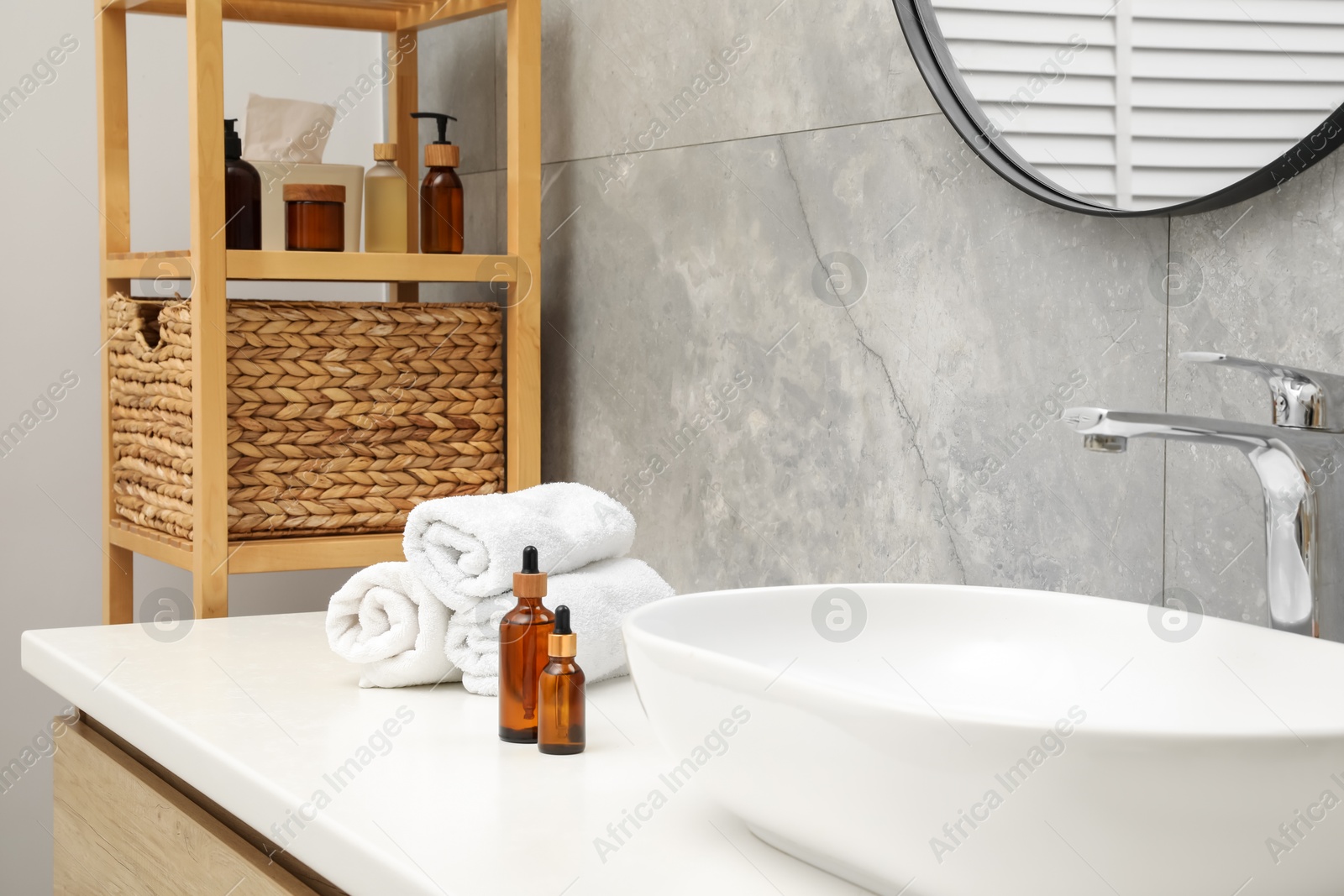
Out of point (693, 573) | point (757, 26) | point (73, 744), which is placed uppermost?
point (757, 26)

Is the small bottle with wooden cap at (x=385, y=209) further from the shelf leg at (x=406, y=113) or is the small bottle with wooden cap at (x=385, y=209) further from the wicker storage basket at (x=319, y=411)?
the shelf leg at (x=406, y=113)

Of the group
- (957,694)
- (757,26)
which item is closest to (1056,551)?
(957,694)

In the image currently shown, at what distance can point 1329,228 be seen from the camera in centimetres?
89

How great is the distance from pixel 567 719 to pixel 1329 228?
65 cm

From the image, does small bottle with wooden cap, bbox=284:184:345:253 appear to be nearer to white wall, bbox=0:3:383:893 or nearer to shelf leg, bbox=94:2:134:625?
shelf leg, bbox=94:2:134:625

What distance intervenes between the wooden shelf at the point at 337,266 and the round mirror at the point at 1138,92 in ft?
2.20

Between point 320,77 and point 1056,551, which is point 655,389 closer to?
point 1056,551

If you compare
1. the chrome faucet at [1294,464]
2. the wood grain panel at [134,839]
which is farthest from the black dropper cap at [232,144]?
the chrome faucet at [1294,464]

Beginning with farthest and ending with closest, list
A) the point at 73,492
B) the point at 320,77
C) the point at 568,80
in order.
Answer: the point at 320,77 → the point at 73,492 → the point at 568,80

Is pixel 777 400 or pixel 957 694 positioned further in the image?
pixel 777 400

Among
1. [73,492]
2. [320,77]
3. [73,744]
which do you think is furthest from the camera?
[320,77]

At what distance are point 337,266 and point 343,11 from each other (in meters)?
0.50

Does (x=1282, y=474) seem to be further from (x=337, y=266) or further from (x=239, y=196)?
(x=239, y=196)

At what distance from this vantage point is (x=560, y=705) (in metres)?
0.96
